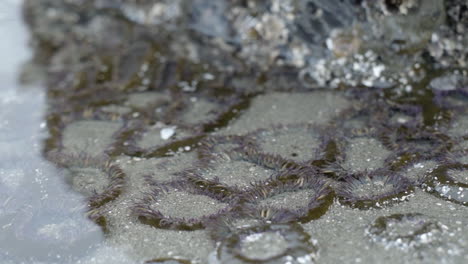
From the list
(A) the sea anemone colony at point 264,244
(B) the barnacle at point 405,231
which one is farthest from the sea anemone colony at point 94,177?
(B) the barnacle at point 405,231

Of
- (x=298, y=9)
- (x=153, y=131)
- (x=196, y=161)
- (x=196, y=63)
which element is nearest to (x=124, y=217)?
(x=196, y=161)

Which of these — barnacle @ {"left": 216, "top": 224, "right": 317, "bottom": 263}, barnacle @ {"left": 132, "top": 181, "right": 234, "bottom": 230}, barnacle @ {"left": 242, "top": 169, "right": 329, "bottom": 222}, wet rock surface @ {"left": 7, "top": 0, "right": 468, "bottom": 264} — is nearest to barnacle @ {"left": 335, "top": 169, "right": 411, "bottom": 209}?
wet rock surface @ {"left": 7, "top": 0, "right": 468, "bottom": 264}

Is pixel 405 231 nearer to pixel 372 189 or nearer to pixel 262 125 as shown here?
pixel 372 189

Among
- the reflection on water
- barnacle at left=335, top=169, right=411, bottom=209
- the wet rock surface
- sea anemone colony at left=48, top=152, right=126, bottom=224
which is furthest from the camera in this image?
sea anemone colony at left=48, top=152, right=126, bottom=224

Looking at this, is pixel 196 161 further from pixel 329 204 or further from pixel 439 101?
pixel 439 101

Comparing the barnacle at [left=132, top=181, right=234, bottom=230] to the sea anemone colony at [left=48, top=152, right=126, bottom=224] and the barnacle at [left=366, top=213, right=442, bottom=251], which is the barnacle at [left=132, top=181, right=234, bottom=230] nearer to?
the sea anemone colony at [left=48, top=152, right=126, bottom=224]

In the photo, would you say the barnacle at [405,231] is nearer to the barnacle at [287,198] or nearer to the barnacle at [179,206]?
the barnacle at [287,198]

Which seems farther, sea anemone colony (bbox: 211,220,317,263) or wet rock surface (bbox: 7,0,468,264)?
wet rock surface (bbox: 7,0,468,264)
